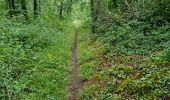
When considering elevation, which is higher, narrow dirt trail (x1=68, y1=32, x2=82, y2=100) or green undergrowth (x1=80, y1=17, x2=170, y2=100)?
green undergrowth (x1=80, y1=17, x2=170, y2=100)

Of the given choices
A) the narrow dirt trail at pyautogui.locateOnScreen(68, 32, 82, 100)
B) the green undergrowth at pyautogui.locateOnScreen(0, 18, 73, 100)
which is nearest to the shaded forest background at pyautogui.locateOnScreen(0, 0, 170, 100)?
the green undergrowth at pyautogui.locateOnScreen(0, 18, 73, 100)

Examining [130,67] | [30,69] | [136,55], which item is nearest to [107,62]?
[136,55]

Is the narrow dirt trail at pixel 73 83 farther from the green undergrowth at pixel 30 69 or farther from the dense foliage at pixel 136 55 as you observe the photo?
the dense foliage at pixel 136 55

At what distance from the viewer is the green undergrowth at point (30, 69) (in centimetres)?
955

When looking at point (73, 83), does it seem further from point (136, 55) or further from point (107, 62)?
point (136, 55)

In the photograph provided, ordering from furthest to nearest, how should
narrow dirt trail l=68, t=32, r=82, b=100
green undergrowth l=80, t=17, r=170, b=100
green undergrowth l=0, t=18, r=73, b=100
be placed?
1. narrow dirt trail l=68, t=32, r=82, b=100
2. green undergrowth l=0, t=18, r=73, b=100
3. green undergrowth l=80, t=17, r=170, b=100

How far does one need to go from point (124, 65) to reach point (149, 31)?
5768 mm

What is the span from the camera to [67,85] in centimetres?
1200

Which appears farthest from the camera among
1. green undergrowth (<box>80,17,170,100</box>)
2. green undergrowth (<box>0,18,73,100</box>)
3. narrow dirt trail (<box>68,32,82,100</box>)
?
narrow dirt trail (<box>68,32,82,100</box>)

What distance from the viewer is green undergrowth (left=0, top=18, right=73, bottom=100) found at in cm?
955

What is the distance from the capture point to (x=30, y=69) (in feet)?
38.7

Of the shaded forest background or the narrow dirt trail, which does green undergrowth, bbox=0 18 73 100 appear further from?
Result: the narrow dirt trail

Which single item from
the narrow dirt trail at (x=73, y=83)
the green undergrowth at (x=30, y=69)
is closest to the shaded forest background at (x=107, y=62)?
the green undergrowth at (x=30, y=69)

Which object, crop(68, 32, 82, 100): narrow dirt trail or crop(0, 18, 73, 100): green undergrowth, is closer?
crop(0, 18, 73, 100): green undergrowth
